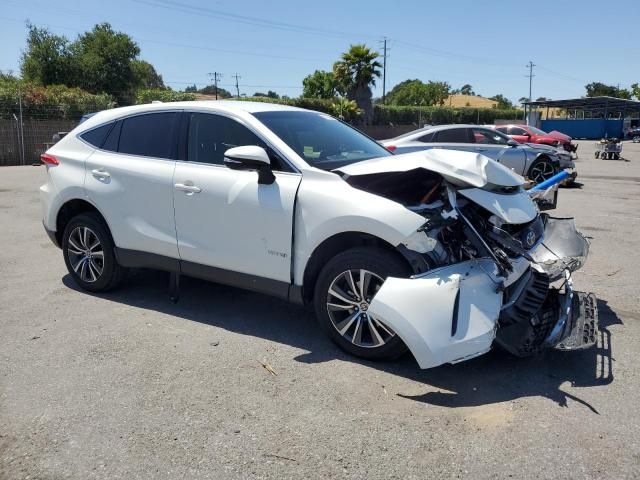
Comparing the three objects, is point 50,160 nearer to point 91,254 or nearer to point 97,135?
point 97,135

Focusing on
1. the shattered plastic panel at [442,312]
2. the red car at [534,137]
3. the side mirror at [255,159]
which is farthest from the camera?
the red car at [534,137]

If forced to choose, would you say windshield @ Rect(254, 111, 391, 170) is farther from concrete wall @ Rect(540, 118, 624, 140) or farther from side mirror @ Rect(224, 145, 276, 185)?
concrete wall @ Rect(540, 118, 624, 140)

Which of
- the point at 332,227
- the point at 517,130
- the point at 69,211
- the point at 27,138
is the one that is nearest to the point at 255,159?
the point at 332,227

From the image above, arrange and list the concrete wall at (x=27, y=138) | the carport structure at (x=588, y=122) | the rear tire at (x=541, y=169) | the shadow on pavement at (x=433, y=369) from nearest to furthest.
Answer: the shadow on pavement at (x=433, y=369) → the rear tire at (x=541, y=169) → the concrete wall at (x=27, y=138) → the carport structure at (x=588, y=122)

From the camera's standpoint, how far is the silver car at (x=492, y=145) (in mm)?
13250

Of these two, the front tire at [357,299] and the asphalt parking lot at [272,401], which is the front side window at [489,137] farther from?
the front tire at [357,299]

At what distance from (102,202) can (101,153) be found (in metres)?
0.49

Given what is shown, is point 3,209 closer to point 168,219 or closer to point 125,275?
point 125,275

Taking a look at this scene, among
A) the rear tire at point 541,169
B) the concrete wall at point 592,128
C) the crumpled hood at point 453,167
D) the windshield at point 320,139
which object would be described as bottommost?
the rear tire at point 541,169

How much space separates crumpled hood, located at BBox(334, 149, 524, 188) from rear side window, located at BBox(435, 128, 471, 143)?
375 inches

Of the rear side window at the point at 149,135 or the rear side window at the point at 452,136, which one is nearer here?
the rear side window at the point at 149,135

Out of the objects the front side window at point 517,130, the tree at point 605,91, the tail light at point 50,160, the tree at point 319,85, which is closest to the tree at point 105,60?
the tree at point 319,85

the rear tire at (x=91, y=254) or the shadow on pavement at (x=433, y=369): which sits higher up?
the rear tire at (x=91, y=254)

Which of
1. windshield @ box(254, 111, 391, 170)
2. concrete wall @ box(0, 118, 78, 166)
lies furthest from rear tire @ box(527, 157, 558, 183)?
concrete wall @ box(0, 118, 78, 166)
